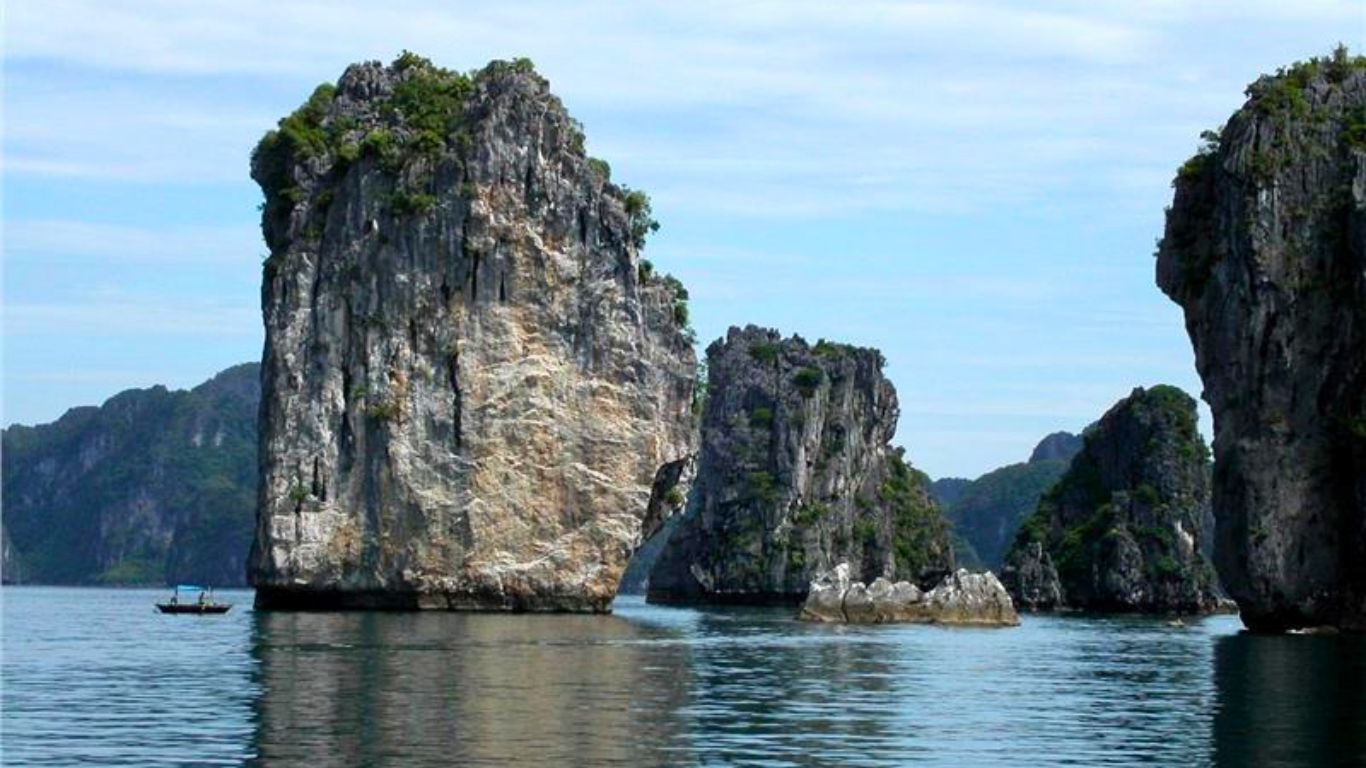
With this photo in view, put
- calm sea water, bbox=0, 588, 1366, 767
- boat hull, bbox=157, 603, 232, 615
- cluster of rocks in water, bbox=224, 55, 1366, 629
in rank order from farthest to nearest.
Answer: boat hull, bbox=157, 603, 232, 615 → cluster of rocks in water, bbox=224, 55, 1366, 629 → calm sea water, bbox=0, 588, 1366, 767

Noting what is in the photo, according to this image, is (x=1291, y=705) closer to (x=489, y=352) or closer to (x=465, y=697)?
(x=465, y=697)

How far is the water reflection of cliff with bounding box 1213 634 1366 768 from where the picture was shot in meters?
42.8

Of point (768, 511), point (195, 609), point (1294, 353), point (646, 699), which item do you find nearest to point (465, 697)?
point (646, 699)

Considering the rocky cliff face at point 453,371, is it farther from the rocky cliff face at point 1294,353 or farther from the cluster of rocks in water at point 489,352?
the rocky cliff face at point 1294,353

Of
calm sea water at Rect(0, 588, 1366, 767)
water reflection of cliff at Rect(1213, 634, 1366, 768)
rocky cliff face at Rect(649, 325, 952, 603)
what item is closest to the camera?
calm sea water at Rect(0, 588, 1366, 767)

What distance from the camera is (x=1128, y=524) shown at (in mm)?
185750

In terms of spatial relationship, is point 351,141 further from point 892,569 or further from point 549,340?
point 892,569

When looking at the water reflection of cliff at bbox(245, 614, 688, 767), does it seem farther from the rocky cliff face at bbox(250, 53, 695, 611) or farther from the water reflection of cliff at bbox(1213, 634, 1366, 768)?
the rocky cliff face at bbox(250, 53, 695, 611)

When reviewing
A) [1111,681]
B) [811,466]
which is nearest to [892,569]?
[811,466]

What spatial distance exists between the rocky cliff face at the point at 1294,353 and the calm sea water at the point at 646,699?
5.44 metres

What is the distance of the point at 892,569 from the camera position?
197 metres

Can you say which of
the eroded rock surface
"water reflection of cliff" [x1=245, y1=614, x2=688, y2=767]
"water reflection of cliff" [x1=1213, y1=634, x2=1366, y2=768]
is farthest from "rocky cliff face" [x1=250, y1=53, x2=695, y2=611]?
"water reflection of cliff" [x1=1213, y1=634, x2=1366, y2=768]

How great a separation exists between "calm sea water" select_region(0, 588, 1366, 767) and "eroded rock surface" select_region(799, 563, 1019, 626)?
21614 mm

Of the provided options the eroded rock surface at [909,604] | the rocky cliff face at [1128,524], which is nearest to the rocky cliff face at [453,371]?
the eroded rock surface at [909,604]
